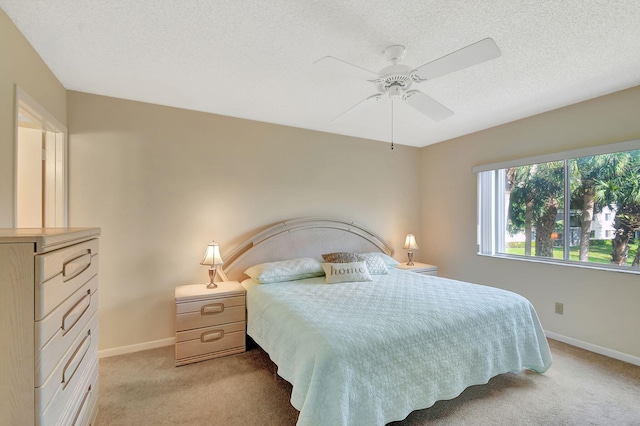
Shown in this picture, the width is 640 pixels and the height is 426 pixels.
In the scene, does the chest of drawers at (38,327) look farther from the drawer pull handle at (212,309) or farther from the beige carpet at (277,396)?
the drawer pull handle at (212,309)

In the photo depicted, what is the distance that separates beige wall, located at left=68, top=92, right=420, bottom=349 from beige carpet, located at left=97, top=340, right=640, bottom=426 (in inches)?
25.3

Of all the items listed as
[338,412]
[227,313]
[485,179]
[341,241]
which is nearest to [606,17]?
[485,179]

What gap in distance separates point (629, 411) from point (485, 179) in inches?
105

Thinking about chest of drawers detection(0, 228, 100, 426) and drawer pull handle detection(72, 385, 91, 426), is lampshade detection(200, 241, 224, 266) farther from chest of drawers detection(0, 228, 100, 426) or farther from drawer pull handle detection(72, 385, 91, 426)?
chest of drawers detection(0, 228, 100, 426)

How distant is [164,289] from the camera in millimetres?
3018

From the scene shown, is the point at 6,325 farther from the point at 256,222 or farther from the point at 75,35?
the point at 256,222

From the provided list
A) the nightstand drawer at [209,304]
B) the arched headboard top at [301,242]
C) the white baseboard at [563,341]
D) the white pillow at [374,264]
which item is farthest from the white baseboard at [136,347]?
the white pillow at [374,264]

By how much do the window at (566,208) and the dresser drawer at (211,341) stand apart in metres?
Result: 3.29

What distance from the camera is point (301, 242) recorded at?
12.1 ft

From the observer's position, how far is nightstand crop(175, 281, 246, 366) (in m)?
2.62

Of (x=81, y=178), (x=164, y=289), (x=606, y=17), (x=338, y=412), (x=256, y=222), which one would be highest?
(x=606, y=17)

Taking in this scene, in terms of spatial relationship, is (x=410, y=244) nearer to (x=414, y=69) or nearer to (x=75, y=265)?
(x=414, y=69)

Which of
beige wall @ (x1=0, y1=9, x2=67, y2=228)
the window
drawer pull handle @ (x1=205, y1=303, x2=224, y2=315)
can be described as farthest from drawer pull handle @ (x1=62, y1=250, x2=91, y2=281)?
the window

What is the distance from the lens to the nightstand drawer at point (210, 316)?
8.60 feet
